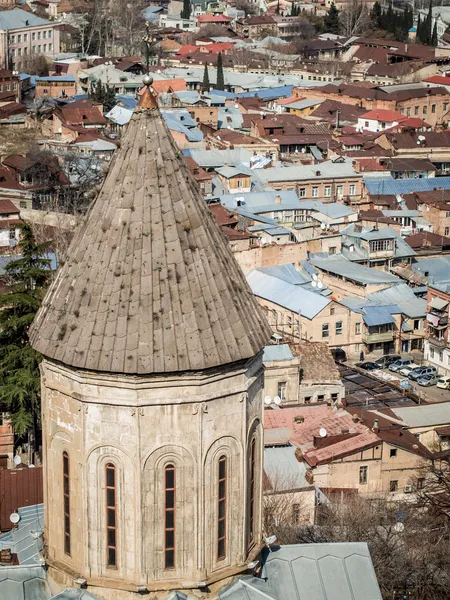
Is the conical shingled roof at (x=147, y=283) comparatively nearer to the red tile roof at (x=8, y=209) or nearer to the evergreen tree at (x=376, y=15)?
the red tile roof at (x=8, y=209)

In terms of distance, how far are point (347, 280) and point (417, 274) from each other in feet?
14.1

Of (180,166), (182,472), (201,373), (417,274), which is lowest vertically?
(417,274)

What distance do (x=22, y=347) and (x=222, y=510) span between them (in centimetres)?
1731

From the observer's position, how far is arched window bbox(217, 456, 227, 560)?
12445 millimetres

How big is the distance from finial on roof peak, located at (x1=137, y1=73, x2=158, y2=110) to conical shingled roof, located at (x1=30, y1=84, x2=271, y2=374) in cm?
1

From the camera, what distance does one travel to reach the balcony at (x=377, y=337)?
151 feet

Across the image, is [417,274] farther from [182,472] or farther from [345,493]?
[182,472]

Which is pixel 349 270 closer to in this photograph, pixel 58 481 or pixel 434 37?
pixel 58 481

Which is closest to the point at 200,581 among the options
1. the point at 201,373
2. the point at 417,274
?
the point at 201,373

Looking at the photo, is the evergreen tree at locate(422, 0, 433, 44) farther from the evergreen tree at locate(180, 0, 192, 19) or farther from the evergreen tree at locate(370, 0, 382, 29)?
the evergreen tree at locate(180, 0, 192, 19)

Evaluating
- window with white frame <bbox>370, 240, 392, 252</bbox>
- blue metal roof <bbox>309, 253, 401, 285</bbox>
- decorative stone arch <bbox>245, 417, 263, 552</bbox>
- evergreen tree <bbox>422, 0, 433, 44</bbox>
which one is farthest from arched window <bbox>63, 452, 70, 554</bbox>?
evergreen tree <bbox>422, 0, 433, 44</bbox>

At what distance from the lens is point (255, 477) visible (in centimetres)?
1300

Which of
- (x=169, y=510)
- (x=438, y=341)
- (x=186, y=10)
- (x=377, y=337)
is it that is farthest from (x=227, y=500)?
(x=186, y=10)

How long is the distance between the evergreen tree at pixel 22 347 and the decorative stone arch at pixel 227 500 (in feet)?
51.9
